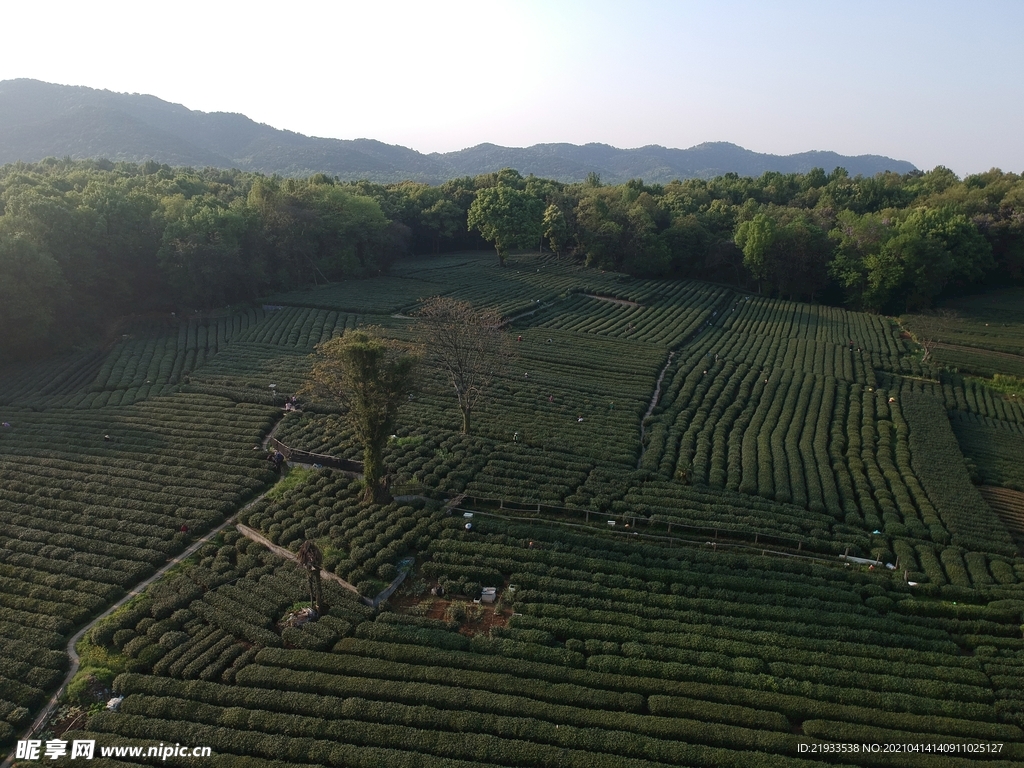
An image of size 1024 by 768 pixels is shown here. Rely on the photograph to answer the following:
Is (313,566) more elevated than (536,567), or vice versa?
(313,566)

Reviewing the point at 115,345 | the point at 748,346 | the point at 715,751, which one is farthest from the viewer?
the point at 748,346

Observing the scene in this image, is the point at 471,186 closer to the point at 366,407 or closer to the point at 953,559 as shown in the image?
the point at 366,407

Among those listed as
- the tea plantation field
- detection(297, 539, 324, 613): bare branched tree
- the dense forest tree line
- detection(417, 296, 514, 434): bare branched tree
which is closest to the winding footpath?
the tea plantation field

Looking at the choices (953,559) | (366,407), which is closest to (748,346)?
(953,559)

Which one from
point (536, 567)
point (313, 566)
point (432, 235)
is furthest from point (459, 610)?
point (432, 235)

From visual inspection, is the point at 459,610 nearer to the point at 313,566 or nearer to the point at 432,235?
the point at 313,566

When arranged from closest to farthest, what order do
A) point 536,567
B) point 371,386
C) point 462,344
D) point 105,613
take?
point 105,613 → point 536,567 → point 371,386 → point 462,344
